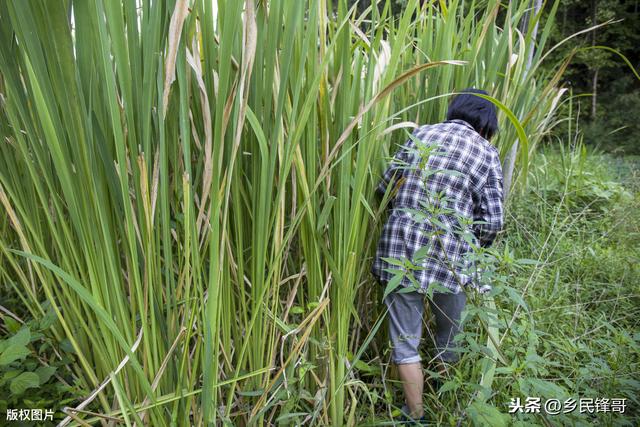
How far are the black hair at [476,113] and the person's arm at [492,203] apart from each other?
0.11 meters

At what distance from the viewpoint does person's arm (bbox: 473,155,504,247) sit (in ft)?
4.83

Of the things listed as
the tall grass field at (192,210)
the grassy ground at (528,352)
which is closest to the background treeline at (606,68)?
the grassy ground at (528,352)

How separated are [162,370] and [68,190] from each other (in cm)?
34

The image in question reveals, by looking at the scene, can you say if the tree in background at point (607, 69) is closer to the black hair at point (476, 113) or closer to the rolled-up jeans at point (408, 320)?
the black hair at point (476, 113)

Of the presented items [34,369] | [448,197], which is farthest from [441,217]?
[34,369]

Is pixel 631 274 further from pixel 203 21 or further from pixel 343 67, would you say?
pixel 203 21

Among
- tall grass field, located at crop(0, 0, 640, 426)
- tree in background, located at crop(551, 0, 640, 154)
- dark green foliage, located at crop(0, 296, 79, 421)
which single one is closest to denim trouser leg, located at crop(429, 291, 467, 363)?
tall grass field, located at crop(0, 0, 640, 426)

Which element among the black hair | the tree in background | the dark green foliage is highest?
the black hair

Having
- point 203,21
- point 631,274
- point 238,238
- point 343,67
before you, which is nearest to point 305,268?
point 238,238

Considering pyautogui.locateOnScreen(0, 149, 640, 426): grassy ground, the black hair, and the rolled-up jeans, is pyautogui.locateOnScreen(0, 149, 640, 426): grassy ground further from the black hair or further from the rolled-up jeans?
the black hair

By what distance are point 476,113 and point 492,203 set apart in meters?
0.29

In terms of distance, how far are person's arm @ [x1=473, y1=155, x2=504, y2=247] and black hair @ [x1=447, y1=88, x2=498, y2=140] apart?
11cm

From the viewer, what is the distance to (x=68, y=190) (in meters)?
0.71

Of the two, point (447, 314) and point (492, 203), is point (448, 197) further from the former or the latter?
point (447, 314)
